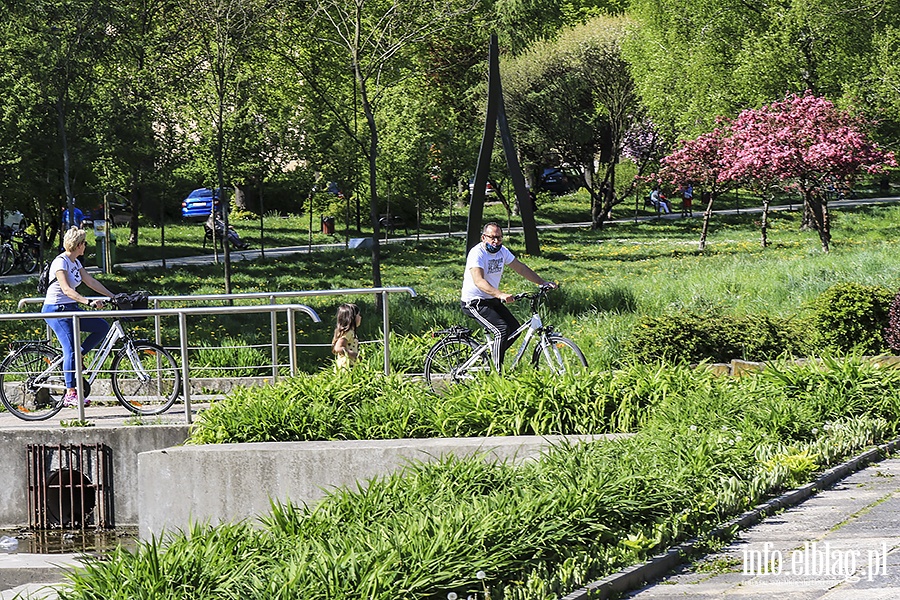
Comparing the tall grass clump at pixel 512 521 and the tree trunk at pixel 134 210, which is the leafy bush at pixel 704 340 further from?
the tree trunk at pixel 134 210

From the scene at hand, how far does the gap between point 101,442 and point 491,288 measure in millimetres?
3788

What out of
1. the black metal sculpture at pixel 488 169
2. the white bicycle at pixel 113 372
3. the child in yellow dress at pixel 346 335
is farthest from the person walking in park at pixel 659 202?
the white bicycle at pixel 113 372

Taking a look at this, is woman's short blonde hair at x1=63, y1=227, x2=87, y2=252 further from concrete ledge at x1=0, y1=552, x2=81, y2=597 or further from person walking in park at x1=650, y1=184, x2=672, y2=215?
person walking in park at x1=650, y1=184, x2=672, y2=215

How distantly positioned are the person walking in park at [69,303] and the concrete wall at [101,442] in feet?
1.73

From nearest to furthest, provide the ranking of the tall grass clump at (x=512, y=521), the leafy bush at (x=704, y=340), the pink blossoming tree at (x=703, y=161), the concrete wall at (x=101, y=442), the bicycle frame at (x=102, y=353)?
the tall grass clump at (x=512, y=521)
the concrete wall at (x=101, y=442)
the bicycle frame at (x=102, y=353)
the leafy bush at (x=704, y=340)
the pink blossoming tree at (x=703, y=161)

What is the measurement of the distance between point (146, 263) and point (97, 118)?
6250mm

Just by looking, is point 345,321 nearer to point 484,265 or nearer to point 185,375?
point 484,265

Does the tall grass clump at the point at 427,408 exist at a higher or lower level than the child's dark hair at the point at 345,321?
lower

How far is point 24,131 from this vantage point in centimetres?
2614

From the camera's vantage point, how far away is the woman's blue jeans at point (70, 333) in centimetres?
1143

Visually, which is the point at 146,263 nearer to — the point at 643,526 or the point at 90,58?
the point at 90,58

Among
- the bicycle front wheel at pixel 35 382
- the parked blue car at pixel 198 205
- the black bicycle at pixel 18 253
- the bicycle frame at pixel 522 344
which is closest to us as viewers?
the bicycle frame at pixel 522 344

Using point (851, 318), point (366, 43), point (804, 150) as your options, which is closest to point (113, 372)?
point (851, 318)

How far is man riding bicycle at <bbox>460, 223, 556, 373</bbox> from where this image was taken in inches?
442
